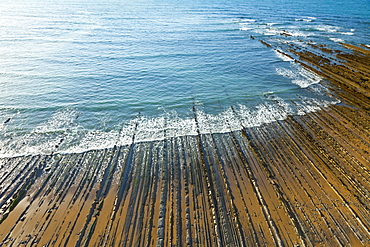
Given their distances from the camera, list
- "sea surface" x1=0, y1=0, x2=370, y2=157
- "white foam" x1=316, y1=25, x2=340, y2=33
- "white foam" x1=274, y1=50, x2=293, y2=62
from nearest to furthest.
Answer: "sea surface" x1=0, y1=0, x2=370, y2=157, "white foam" x1=274, y1=50, x2=293, y2=62, "white foam" x1=316, y1=25, x2=340, y2=33

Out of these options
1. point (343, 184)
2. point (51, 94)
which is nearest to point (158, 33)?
point (51, 94)

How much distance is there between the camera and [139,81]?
77.8 ft

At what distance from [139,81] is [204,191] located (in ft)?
54.6

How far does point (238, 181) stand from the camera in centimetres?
1170

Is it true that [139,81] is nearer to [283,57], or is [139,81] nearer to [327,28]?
[283,57]

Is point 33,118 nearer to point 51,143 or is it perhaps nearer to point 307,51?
point 51,143

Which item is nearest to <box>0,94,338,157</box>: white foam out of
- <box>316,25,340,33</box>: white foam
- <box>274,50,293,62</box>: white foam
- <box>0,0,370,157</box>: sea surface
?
<box>0,0,370,157</box>: sea surface

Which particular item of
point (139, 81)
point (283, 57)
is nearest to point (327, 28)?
point (283, 57)

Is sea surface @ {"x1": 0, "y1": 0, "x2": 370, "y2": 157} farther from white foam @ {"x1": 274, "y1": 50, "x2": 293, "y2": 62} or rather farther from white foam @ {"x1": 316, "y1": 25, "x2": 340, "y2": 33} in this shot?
white foam @ {"x1": 274, "y1": 50, "x2": 293, "y2": 62}

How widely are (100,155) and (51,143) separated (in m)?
4.19

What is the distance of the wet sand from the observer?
921 centimetres

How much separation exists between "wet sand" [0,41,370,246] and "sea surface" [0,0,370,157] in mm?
1969

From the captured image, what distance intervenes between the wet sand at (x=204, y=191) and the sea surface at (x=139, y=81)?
197 centimetres

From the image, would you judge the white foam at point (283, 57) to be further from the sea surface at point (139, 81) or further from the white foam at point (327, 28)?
the white foam at point (327, 28)
